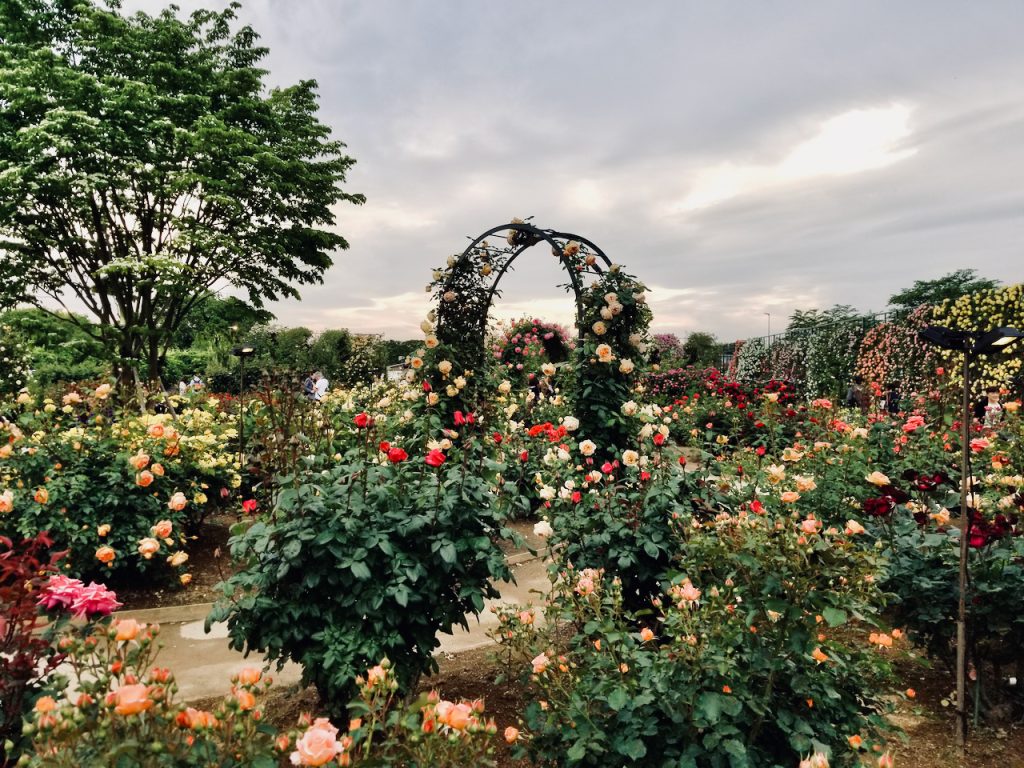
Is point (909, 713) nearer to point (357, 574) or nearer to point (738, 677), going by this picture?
point (738, 677)

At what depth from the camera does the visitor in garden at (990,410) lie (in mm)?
3805

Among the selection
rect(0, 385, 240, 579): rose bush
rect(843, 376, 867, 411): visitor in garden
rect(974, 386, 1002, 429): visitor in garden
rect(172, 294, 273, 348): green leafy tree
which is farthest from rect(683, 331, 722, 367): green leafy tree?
rect(0, 385, 240, 579): rose bush

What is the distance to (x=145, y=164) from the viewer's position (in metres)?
13.0

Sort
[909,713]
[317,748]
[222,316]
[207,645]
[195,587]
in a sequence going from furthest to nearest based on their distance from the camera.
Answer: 1. [222,316]
2. [195,587]
3. [207,645]
4. [909,713]
5. [317,748]

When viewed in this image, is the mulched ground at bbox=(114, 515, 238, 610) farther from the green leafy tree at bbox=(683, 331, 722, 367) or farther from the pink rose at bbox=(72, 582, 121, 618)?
the green leafy tree at bbox=(683, 331, 722, 367)

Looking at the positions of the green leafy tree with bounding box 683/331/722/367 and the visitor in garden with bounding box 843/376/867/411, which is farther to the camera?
the green leafy tree with bounding box 683/331/722/367

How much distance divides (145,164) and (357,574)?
14336mm

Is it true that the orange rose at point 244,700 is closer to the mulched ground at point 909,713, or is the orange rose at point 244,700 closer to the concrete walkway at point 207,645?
the mulched ground at point 909,713

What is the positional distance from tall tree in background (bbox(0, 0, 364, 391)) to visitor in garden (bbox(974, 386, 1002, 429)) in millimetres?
13710

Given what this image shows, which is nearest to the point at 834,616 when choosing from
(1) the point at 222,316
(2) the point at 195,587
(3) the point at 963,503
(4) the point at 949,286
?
(3) the point at 963,503

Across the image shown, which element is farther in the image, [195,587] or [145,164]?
[145,164]

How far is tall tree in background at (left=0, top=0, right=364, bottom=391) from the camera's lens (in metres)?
12.1

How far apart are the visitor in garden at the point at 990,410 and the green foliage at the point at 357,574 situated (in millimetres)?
3323

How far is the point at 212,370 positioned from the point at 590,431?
83.5 ft
